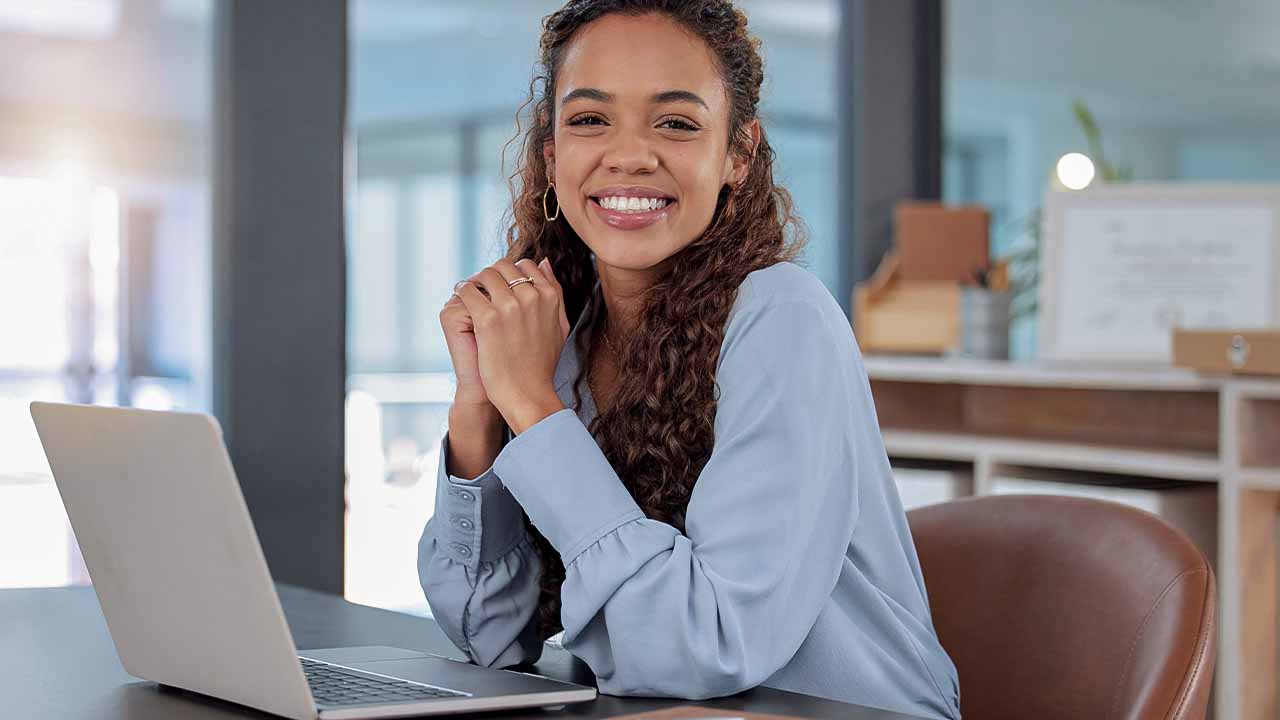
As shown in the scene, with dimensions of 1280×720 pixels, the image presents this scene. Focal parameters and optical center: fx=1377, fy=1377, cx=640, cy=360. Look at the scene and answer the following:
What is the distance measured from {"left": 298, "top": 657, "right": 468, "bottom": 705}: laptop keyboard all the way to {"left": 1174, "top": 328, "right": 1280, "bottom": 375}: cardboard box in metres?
1.58

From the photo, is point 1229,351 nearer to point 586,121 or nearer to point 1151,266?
point 1151,266

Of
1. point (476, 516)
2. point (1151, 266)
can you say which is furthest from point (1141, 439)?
point (476, 516)

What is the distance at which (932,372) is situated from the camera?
8.79 ft

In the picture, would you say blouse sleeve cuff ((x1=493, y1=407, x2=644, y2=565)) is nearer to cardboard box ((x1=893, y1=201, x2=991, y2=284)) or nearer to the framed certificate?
the framed certificate

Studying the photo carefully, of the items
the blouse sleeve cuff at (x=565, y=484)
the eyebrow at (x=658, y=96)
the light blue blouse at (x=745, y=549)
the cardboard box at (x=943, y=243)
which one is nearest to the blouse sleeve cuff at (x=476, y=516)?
the light blue blouse at (x=745, y=549)

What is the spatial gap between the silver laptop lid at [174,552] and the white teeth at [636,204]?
561 millimetres

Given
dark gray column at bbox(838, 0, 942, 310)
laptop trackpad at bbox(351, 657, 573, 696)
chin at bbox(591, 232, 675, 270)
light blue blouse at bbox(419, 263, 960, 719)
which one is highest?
dark gray column at bbox(838, 0, 942, 310)

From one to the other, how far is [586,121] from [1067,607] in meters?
0.69

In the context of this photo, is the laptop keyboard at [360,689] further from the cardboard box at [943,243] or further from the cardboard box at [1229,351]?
the cardboard box at [943,243]

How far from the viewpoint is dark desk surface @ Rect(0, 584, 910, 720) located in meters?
0.99

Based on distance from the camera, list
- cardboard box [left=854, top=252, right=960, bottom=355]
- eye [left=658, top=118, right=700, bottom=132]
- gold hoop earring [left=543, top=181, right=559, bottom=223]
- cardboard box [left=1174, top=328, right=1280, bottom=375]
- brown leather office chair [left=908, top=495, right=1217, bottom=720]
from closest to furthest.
→ 1. brown leather office chair [left=908, top=495, right=1217, bottom=720]
2. eye [left=658, top=118, right=700, bottom=132]
3. gold hoop earring [left=543, top=181, right=559, bottom=223]
4. cardboard box [left=1174, top=328, right=1280, bottom=375]
5. cardboard box [left=854, top=252, right=960, bottom=355]

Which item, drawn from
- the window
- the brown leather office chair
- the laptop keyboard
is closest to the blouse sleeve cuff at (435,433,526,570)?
the laptop keyboard

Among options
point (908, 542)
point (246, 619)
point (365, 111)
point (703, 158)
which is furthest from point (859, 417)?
point (365, 111)

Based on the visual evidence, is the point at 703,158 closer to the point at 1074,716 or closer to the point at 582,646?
the point at 582,646
